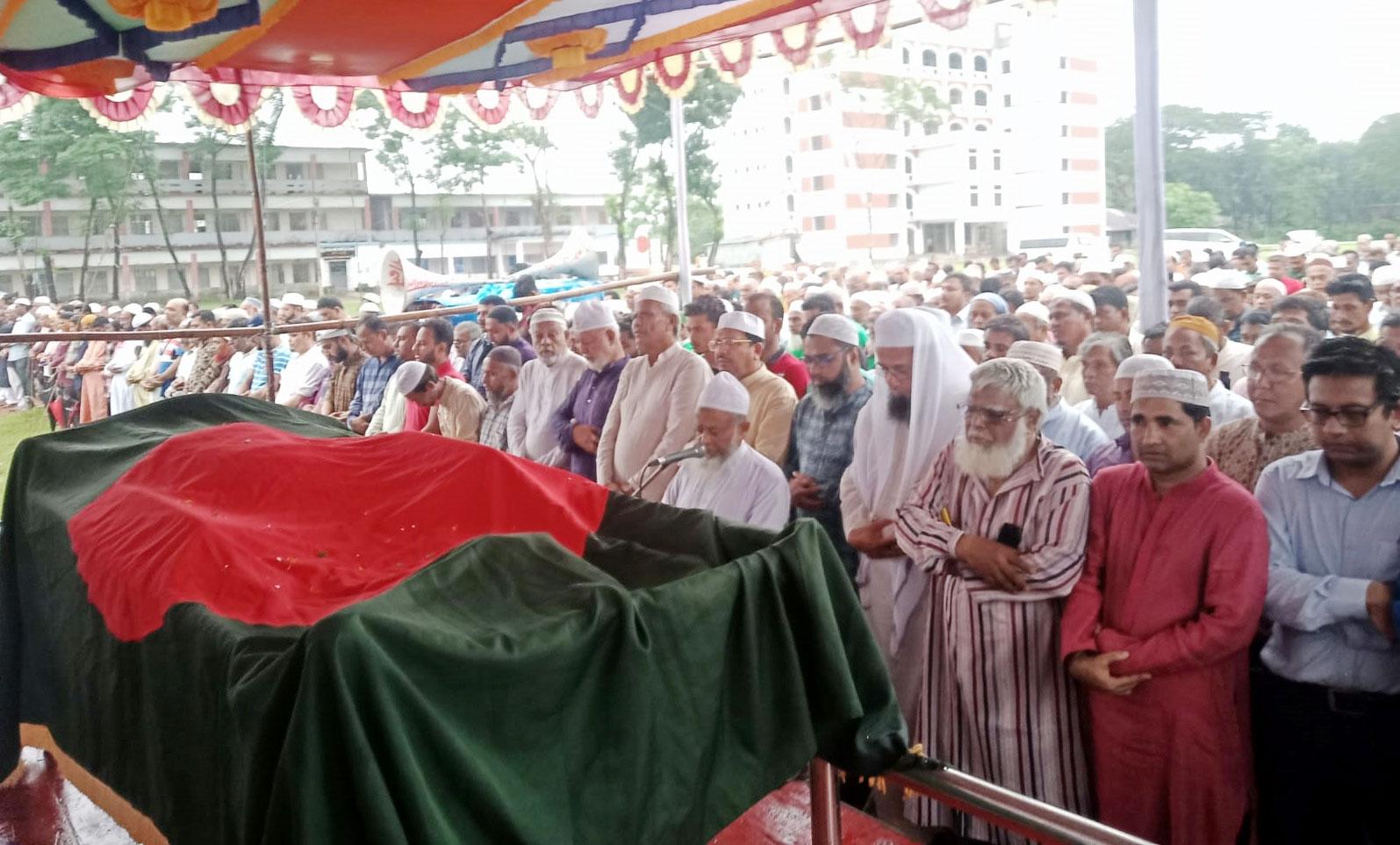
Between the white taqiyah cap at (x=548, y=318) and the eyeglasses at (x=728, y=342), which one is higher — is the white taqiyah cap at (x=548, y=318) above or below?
above

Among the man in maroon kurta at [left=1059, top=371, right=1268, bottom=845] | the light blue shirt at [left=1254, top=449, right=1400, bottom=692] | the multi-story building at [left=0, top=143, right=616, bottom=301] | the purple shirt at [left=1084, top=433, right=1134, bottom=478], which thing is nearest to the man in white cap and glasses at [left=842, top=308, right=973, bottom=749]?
the purple shirt at [left=1084, top=433, right=1134, bottom=478]

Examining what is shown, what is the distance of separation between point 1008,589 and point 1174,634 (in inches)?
15.7

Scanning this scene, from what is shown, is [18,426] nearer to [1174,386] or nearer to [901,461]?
[901,461]

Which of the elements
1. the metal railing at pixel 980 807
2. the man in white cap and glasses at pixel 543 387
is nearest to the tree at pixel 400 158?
the man in white cap and glasses at pixel 543 387

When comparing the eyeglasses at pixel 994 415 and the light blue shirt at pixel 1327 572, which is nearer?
the light blue shirt at pixel 1327 572

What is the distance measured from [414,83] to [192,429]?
2908 millimetres

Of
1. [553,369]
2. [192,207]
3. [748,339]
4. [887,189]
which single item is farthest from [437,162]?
[748,339]

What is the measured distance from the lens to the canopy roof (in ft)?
12.8

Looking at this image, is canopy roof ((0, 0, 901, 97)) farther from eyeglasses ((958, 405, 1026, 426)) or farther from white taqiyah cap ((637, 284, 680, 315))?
eyeglasses ((958, 405, 1026, 426))

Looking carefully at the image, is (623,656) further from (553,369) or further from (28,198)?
(28,198)

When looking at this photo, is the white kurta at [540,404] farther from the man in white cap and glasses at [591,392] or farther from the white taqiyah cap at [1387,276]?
the white taqiyah cap at [1387,276]

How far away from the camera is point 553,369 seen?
17.1ft

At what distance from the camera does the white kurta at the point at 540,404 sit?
16.7 ft

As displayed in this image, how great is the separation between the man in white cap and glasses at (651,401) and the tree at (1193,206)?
15.6 feet
